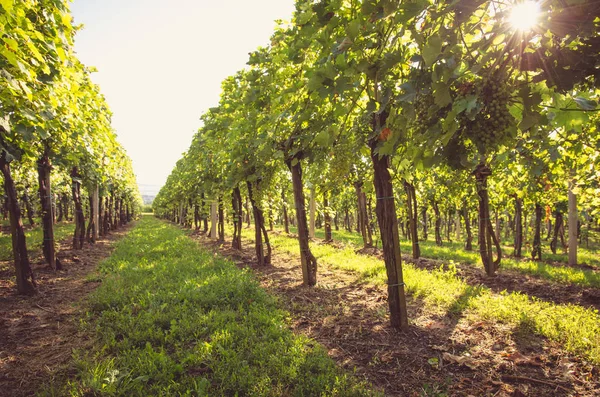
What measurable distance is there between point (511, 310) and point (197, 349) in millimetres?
5780

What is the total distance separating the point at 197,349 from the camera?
434 centimetres

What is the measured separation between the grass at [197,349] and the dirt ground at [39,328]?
343 millimetres

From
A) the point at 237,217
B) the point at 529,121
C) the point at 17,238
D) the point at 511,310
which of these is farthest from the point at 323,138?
the point at 237,217

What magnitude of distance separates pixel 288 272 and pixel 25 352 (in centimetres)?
654

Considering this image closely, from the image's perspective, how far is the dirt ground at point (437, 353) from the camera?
3.68 metres

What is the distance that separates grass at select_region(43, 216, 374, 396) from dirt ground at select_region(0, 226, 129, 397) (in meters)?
0.34

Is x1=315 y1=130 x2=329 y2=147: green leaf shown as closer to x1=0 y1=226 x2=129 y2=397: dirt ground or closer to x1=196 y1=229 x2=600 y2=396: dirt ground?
x1=196 y1=229 x2=600 y2=396: dirt ground

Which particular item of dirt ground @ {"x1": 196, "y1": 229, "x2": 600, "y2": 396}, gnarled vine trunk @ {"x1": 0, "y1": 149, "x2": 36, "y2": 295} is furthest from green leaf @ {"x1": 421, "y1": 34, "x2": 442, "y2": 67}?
gnarled vine trunk @ {"x1": 0, "y1": 149, "x2": 36, "y2": 295}

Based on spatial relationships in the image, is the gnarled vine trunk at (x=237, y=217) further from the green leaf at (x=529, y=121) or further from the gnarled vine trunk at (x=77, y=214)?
the green leaf at (x=529, y=121)

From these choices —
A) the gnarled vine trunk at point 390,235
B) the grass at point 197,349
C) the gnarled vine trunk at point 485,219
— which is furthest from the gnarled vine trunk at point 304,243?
the gnarled vine trunk at point 485,219

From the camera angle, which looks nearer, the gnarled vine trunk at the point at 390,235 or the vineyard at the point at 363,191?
the vineyard at the point at 363,191

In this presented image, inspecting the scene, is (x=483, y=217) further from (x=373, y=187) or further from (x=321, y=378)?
(x=321, y=378)

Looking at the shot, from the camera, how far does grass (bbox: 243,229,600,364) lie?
4812 millimetres

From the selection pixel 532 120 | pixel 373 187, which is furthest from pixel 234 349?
pixel 532 120
